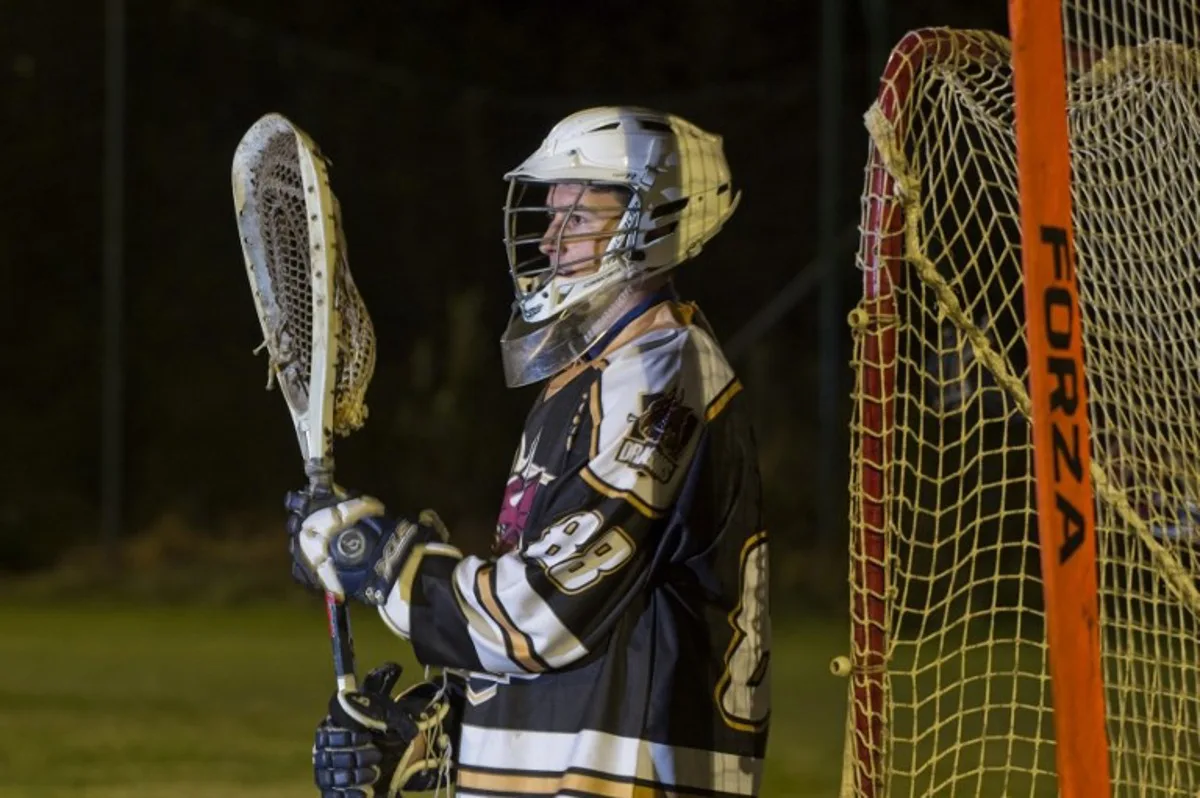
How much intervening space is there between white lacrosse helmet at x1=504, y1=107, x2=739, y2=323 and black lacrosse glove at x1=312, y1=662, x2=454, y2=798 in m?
0.68

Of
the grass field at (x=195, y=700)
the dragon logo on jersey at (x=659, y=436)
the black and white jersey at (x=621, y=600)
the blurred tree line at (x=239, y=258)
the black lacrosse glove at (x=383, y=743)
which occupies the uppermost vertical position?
the blurred tree line at (x=239, y=258)

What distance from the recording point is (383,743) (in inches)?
126

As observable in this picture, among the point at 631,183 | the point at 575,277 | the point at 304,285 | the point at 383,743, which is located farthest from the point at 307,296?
the point at 383,743

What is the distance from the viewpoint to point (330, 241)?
127 inches

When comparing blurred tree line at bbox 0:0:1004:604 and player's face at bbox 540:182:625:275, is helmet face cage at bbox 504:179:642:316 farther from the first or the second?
blurred tree line at bbox 0:0:1004:604

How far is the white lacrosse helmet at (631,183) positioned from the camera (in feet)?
10.5

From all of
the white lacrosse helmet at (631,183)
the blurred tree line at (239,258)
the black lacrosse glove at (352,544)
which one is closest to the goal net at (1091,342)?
the white lacrosse helmet at (631,183)

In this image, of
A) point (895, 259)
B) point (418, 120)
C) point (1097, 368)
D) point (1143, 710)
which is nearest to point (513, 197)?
point (895, 259)

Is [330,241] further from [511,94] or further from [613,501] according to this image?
[511,94]

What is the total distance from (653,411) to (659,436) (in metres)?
0.04

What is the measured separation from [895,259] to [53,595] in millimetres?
10606

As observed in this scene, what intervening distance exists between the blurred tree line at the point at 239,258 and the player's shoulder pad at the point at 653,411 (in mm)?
10599

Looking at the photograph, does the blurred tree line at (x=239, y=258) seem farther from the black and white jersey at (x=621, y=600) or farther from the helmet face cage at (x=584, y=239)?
the black and white jersey at (x=621, y=600)

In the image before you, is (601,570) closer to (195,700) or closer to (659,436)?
(659,436)
